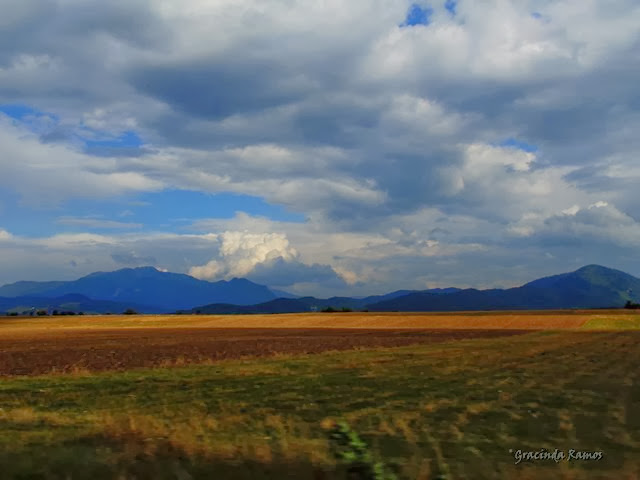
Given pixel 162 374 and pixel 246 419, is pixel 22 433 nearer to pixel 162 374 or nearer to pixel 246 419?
pixel 246 419

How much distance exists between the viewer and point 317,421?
17.2 metres

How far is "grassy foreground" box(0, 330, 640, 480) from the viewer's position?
11.3 meters

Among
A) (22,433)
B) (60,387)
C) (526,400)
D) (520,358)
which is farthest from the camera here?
(520,358)

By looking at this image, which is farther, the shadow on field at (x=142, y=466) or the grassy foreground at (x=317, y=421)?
the grassy foreground at (x=317, y=421)

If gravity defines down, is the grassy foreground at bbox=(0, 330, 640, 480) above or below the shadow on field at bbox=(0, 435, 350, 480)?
below

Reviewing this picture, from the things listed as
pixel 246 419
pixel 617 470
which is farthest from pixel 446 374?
pixel 617 470

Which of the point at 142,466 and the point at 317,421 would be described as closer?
the point at 142,466

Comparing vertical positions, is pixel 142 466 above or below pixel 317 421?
above

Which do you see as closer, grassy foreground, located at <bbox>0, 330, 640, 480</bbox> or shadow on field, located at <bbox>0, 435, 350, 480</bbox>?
shadow on field, located at <bbox>0, 435, 350, 480</bbox>

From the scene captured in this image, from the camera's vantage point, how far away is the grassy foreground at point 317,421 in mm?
11312

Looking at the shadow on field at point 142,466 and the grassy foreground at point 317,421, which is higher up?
the shadow on field at point 142,466

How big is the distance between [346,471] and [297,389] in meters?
15.3

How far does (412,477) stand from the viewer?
34.3ft

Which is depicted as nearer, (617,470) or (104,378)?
(617,470)
